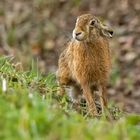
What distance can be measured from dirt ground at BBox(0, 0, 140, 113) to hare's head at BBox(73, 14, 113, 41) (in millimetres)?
6061

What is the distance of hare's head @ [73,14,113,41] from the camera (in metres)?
6.94

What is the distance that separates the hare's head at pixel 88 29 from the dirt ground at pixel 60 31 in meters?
6.06

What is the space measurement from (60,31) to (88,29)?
886cm

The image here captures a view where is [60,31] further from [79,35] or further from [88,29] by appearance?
[79,35]

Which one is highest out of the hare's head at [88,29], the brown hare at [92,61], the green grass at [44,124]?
the hare's head at [88,29]

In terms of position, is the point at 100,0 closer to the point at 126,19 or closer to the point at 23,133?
the point at 126,19

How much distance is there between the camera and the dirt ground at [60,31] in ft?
46.6

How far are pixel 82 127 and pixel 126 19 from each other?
440 inches

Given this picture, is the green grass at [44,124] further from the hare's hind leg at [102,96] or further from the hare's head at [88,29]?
the hare's hind leg at [102,96]

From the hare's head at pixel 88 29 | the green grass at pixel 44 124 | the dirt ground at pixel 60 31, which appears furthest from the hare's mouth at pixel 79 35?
the dirt ground at pixel 60 31

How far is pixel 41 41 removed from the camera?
51.6 ft

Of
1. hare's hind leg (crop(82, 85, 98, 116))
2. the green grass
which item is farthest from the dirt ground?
the green grass

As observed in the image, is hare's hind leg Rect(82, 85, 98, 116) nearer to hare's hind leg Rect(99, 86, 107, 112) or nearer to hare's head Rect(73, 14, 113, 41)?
hare's hind leg Rect(99, 86, 107, 112)

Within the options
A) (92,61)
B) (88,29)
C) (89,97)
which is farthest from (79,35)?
(89,97)
